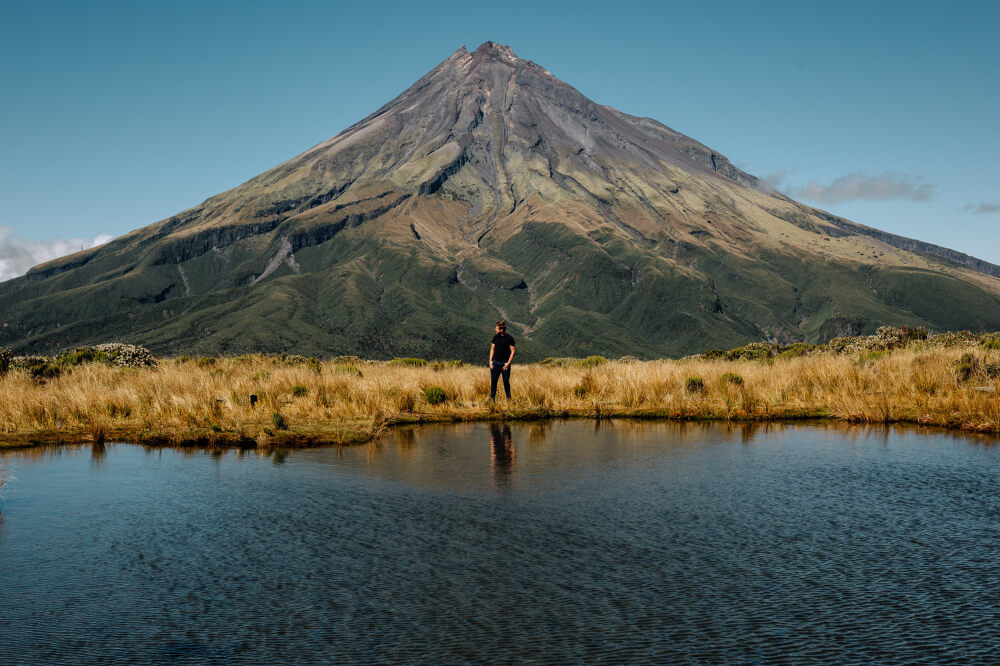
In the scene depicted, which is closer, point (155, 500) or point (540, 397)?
point (155, 500)

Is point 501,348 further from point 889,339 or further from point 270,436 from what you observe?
point 889,339

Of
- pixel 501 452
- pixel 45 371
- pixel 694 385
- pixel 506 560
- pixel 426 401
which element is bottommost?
pixel 506 560

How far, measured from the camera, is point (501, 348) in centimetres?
1992

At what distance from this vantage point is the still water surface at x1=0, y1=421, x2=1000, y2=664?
545 cm

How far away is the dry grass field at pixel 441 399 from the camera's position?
15664mm

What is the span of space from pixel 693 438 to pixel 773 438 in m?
1.57

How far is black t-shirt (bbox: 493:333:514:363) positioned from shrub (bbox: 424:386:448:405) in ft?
5.97

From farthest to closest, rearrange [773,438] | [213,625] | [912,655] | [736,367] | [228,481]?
[736,367], [773,438], [228,481], [213,625], [912,655]

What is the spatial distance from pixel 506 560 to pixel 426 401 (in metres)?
13.5

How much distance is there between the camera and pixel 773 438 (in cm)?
1497

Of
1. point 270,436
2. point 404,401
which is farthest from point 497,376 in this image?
point 270,436

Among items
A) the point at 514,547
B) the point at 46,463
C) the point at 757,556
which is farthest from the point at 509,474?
the point at 46,463

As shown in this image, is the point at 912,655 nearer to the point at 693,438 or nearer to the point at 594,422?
the point at 693,438

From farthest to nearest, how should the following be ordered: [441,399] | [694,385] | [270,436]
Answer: [694,385], [441,399], [270,436]
